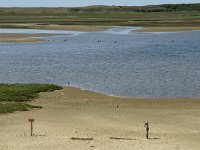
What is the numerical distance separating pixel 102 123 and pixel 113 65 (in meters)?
20.3

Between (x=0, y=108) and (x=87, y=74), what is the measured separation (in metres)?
13.7

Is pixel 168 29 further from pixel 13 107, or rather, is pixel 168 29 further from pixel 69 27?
pixel 13 107

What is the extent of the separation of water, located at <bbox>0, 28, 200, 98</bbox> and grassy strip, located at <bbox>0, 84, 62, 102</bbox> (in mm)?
2836

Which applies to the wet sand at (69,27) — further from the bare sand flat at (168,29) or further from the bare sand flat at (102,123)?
the bare sand flat at (102,123)

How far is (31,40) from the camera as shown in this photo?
2702 inches

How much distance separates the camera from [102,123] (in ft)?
73.5

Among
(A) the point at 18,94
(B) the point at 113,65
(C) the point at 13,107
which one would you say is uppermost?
(B) the point at 113,65

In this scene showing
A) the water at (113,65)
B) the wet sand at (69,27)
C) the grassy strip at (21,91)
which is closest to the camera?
the grassy strip at (21,91)

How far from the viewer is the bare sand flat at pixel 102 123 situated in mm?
18812

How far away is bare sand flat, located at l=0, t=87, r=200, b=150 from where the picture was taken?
1881 cm

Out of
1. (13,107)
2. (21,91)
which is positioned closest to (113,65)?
(21,91)

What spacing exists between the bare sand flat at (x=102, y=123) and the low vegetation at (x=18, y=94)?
0.62 metres

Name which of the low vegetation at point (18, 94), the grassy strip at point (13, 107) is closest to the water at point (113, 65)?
the low vegetation at point (18, 94)

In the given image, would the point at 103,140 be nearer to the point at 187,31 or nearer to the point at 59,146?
the point at 59,146
